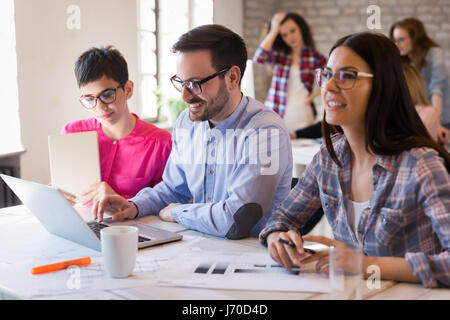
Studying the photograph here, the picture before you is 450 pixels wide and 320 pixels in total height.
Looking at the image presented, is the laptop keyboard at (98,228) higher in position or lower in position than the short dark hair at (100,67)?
lower

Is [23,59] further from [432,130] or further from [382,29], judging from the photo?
[382,29]

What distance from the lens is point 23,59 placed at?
3.70m

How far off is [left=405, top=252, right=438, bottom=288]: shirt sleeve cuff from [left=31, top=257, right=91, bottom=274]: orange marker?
0.79 meters

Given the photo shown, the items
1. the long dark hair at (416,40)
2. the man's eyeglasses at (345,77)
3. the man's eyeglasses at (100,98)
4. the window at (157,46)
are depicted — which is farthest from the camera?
the window at (157,46)

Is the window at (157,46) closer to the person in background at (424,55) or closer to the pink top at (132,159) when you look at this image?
the person in background at (424,55)

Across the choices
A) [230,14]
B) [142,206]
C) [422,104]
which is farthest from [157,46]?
[142,206]

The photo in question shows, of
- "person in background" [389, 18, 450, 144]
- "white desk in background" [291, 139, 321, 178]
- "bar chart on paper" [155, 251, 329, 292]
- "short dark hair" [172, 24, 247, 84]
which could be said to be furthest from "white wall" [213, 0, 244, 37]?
"bar chart on paper" [155, 251, 329, 292]

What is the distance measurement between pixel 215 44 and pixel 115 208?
672 mm

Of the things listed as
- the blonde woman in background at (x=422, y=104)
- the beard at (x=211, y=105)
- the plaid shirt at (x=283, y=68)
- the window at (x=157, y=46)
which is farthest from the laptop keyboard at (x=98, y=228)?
the window at (x=157, y=46)

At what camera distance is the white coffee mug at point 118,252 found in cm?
129

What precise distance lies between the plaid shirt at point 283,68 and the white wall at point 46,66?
1.49 meters

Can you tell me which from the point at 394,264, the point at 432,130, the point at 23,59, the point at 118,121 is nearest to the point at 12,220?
the point at 118,121

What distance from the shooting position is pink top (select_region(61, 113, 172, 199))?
91.0 inches
